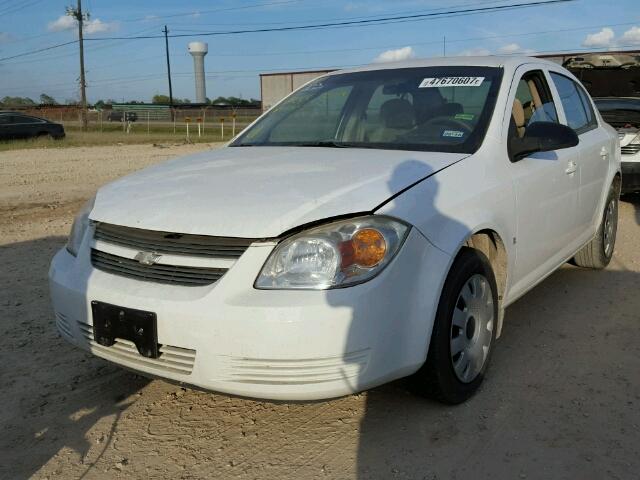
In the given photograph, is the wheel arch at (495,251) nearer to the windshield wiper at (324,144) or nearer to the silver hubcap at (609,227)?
the windshield wiper at (324,144)

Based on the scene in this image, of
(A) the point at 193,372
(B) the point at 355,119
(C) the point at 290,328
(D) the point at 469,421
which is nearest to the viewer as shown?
(C) the point at 290,328

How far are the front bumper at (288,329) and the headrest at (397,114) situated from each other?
1211mm

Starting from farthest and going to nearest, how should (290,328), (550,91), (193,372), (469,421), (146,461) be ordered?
1. (550,91)
2. (469,421)
3. (146,461)
4. (193,372)
5. (290,328)

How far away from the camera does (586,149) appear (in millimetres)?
4371

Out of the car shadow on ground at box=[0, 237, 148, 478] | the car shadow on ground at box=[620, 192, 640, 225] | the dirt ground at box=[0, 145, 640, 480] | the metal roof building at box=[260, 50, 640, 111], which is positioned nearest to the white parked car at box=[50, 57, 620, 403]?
the dirt ground at box=[0, 145, 640, 480]

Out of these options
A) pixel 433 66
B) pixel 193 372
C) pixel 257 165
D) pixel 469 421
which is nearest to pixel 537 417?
pixel 469 421

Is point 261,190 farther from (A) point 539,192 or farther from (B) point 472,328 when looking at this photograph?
(A) point 539,192

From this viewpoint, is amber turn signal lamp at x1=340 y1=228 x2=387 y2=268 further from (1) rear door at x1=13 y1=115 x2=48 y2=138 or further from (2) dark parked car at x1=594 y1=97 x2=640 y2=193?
(1) rear door at x1=13 y1=115 x2=48 y2=138

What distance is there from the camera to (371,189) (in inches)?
103

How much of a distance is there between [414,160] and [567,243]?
1.77 m

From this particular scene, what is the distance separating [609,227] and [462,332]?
9.80 feet

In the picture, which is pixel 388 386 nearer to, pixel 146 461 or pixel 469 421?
pixel 469 421

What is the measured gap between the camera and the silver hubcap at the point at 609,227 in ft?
17.1

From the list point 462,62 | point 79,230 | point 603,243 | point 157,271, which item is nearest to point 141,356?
point 157,271
